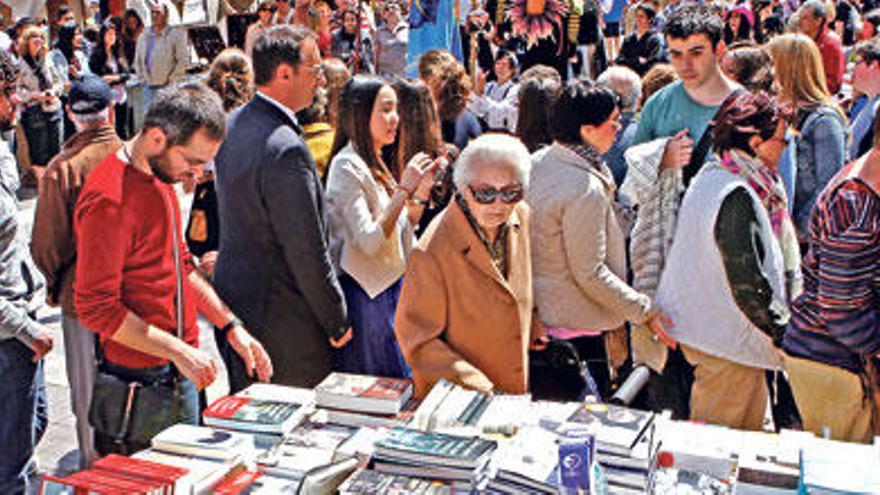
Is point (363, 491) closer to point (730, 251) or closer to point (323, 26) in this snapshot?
point (730, 251)

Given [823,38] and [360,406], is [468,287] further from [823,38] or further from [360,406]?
[823,38]

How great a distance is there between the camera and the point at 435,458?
2.41m

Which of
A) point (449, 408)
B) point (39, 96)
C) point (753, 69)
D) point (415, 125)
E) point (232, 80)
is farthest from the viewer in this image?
point (39, 96)

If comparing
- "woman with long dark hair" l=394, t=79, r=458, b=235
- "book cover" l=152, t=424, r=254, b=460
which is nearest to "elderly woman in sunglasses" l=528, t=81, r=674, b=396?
"woman with long dark hair" l=394, t=79, r=458, b=235

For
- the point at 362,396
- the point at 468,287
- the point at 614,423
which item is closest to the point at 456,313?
the point at 468,287

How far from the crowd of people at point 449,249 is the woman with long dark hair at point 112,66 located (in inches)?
298

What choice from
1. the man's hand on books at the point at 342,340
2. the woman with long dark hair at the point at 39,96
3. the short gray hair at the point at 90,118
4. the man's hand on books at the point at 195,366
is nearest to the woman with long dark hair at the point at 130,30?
the woman with long dark hair at the point at 39,96

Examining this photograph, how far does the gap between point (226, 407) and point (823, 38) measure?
7231 millimetres

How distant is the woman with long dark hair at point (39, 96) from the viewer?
10578mm

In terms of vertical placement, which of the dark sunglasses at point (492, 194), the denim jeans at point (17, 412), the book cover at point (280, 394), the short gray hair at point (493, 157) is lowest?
the denim jeans at point (17, 412)

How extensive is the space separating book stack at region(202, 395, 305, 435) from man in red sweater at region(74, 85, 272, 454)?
15.5 inches

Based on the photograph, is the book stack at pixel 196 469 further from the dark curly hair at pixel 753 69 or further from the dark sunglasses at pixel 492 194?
the dark curly hair at pixel 753 69

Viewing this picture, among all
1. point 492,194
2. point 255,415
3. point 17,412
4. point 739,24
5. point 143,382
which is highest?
point 492,194

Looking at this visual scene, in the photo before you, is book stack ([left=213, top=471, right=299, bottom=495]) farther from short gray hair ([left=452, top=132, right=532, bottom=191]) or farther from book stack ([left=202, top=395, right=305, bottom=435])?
short gray hair ([left=452, top=132, right=532, bottom=191])
